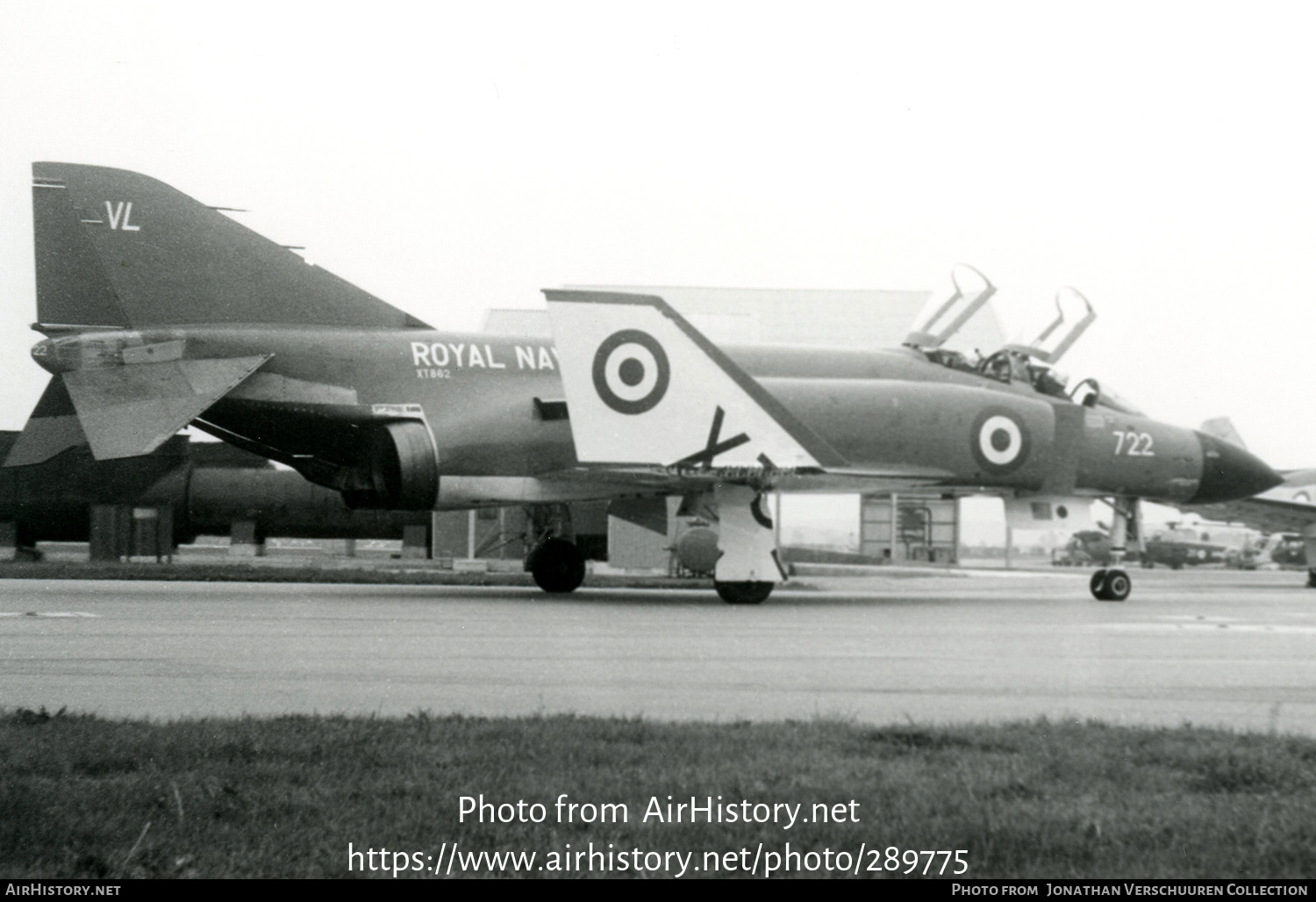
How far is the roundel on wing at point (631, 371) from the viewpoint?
14.9 m

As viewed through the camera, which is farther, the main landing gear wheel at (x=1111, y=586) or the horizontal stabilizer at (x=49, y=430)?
the main landing gear wheel at (x=1111, y=586)

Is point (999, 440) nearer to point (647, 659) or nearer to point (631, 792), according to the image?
point (647, 659)

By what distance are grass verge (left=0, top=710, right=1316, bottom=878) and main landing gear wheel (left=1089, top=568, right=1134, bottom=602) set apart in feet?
38.7

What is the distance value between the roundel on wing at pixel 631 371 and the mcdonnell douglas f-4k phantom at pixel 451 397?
0.07 feet

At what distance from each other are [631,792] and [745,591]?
36.9 ft

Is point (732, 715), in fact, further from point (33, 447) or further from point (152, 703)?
point (33, 447)

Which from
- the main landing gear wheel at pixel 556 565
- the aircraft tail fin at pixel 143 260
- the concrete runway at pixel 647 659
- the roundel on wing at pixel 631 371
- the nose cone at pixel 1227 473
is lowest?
the concrete runway at pixel 647 659

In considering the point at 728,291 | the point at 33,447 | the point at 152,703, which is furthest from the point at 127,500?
the point at 152,703

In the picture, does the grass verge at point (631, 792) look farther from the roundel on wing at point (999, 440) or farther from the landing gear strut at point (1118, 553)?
the roundel on wing at point (999, 440)

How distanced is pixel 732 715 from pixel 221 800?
3068 millimetres

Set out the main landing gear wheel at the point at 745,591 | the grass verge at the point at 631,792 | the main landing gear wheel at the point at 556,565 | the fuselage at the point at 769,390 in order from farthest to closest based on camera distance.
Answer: the main landing gear wheel at the point at 556,565
the main landing gear wheel at the point at 745,591
the fuselage at the point at 769,390
the grass verge at the point at 631,792

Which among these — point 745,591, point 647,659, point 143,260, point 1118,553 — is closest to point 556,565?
point 745,591

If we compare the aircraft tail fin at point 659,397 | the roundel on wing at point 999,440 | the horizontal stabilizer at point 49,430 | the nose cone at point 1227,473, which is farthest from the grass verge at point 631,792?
the nose cone at point 1227,473

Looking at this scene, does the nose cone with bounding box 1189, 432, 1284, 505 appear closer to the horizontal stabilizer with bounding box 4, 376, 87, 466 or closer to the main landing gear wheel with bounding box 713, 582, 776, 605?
the main landing gear wheel with bounding box 713, 582, 776, 605
